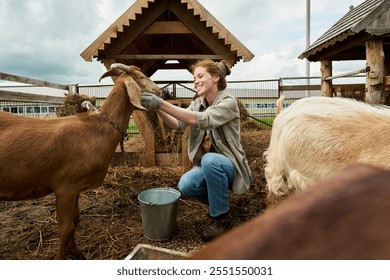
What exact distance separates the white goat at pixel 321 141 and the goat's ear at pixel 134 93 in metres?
1.37

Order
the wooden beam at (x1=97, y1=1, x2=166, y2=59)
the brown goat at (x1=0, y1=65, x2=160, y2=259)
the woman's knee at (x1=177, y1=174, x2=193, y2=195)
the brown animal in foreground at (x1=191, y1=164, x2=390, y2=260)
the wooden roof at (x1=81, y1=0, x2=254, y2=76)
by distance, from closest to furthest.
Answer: the brown animal in foreground at (x1=191, y1=164, x2=390, y2=260), the brown goat at (x1=0, y1=65, x2=160, y2=259), the woman's knee at (x1=177, y1=174, x2=193, y2=195), the wooden roof at (x1=81, y1=0, x2=254, y2=76), the wooden beam at (x1=97, y1=1, x2=166, y2=59)

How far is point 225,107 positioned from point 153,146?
300cm

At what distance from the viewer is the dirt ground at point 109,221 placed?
2.77 m

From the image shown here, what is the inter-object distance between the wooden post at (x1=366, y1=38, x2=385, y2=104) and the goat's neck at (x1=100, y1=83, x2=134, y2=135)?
3877 mm

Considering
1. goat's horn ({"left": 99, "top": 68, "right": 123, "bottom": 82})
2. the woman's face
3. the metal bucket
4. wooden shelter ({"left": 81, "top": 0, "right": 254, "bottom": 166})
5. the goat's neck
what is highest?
wooden shelter ({"left": 81, "top": 0, "right": 254, "bottom": 166})

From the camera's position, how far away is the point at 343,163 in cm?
207

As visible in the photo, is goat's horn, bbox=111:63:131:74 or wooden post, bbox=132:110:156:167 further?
wooden post, bbox=132:110:156:167

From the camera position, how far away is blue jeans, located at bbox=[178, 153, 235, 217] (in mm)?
2793

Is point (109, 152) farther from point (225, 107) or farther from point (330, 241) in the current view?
point (330, 241)

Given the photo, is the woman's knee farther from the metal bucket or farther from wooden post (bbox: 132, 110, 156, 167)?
wooden post (bbox: 132, 110, 156, 167)

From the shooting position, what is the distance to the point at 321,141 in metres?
2.28

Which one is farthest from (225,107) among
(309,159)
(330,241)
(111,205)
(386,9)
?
(386,9)

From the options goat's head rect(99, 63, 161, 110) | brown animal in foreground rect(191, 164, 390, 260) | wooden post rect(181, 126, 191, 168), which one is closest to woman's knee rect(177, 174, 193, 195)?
goat's head rect(99, 63, 161, 110)

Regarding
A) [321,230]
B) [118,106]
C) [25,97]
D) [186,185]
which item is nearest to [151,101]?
[118,106]
